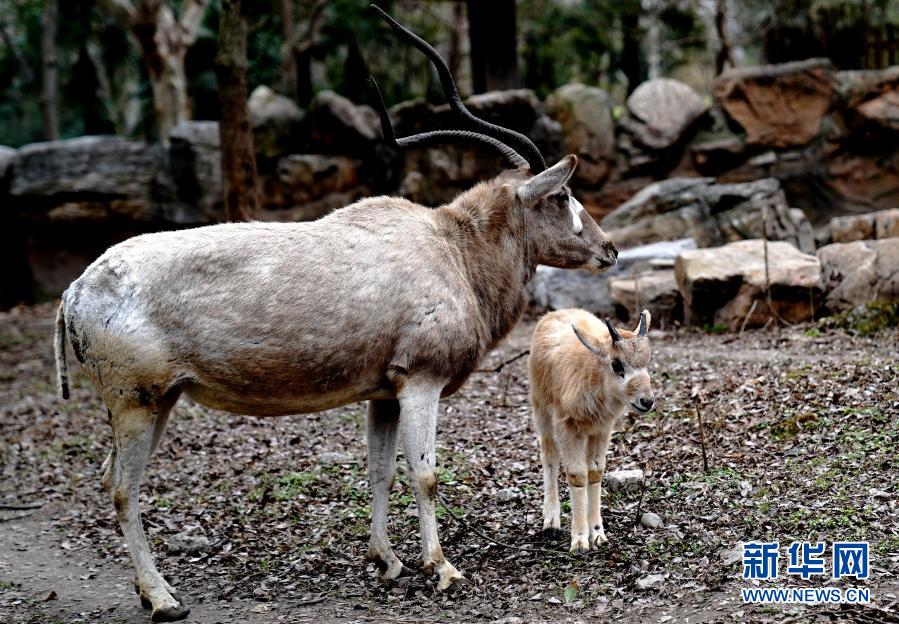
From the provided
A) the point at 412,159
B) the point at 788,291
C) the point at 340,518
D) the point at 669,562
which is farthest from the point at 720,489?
the point at 412,159

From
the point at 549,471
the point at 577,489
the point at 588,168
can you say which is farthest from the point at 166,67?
the point at 577,489

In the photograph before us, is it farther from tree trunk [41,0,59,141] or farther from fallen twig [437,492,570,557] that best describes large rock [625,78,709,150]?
tree trunk [41,0,59,141]

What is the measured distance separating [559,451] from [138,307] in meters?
3.08

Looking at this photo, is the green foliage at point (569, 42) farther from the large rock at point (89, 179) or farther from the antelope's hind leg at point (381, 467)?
the antelope's hind leg at point (381, 467)

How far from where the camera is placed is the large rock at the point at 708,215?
14.5 metres

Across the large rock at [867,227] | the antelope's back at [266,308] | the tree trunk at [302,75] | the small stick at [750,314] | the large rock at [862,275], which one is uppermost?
the tree trunk at [302,75]

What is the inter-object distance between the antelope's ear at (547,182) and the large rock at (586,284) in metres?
6.77

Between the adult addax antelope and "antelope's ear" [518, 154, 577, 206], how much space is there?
10 mm

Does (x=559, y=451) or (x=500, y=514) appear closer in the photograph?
(x=559, y=451)

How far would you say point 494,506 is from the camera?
7449mm

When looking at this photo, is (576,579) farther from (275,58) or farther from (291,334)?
(275,58)

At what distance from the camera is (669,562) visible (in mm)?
6059

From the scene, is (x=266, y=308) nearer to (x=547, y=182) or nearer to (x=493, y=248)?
(x=493, y=248)

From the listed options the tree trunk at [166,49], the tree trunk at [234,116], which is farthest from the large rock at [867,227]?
the tree trunk at [166,49]
